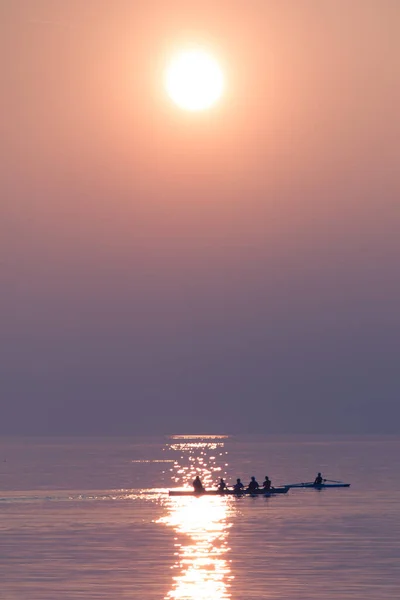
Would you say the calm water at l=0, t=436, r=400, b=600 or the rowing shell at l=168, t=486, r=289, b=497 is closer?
the calm water at l=0, t=436, r=400, b=600

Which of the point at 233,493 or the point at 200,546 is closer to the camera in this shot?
the point at 200,546

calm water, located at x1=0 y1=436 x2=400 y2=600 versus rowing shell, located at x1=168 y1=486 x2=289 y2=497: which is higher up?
rowing shell, located at x1=168 y1=486 x2=289 y2=497

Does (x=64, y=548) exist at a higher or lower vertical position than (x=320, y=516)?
lower

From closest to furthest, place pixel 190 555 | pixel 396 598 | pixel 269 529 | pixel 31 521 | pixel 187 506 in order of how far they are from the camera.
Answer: pixel 396 598 < pixel 190 555 < pixel 269 529 < pixel 31 521 < pixel 187 506

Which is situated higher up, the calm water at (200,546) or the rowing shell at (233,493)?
the rowing shell at (233,493)

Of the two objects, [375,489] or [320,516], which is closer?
[320,516]

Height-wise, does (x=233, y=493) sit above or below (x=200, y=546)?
above

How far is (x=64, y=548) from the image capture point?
199 ft

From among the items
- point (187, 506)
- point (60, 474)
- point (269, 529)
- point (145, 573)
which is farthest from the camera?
point (60, 474)

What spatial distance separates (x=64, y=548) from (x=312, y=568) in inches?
547

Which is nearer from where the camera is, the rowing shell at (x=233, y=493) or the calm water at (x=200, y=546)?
the calm water at (x=200, y=546)

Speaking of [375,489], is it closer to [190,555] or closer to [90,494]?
[90,494]

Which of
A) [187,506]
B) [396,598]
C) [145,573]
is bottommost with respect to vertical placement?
[396,598]

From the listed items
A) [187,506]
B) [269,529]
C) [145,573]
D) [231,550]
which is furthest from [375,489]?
[145,573]
